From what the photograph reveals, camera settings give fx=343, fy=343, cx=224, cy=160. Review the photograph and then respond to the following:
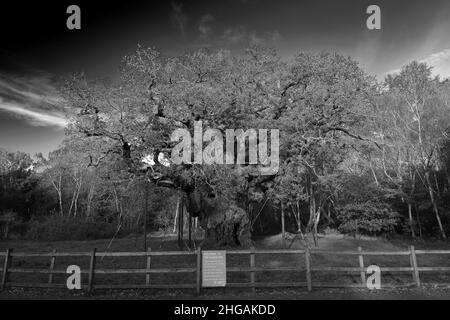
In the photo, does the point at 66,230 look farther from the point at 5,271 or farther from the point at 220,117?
the point at 5,271

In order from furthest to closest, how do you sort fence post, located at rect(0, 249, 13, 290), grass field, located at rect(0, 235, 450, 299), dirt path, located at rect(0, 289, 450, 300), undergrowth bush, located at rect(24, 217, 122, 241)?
undergrowth bush, located at rect(24, 217, 122, 241) → fence post, located at rect(0, 249, 13, 290) → grass field, located at rect(0, 235, 450, 299) → dirt path, located at rect(0, 289, 450, 300)

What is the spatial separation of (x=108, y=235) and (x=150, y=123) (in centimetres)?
3114

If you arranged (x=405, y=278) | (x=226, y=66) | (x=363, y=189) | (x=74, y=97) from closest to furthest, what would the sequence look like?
(x=405, y=278) < (x=74, y=97) < (x=226, y=66) < (x=363, y=189)

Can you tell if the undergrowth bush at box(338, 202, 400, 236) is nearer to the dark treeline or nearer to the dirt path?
the dark treeline

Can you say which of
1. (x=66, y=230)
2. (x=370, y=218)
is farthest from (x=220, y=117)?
(x=66, y=230)

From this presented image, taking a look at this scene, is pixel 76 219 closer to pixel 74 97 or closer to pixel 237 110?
pixel 74 97

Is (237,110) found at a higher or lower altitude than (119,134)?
higher

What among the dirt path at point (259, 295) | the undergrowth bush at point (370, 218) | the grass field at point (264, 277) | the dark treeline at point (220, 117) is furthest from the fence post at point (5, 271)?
the undergrowth bush at point (370, 218)

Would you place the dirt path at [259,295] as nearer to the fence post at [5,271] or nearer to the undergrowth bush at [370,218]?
the fence post at [5,271]

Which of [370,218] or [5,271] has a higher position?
[370,218]

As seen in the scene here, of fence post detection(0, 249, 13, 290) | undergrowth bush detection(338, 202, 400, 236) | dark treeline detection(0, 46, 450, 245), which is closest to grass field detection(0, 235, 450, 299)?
fence post detection(0, 249, 13, 290)

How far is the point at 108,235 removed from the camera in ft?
150

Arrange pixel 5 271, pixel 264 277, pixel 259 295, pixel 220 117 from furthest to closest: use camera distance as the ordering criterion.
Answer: pixel 220 117, pixel 264 277, pixel 5 271, pixel 259 295
